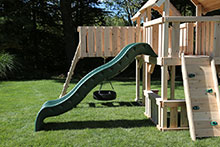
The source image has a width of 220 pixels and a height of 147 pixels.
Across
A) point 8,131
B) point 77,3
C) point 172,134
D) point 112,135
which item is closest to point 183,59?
point 172,134

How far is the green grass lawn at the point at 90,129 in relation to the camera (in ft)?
14.5

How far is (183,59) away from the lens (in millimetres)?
5008

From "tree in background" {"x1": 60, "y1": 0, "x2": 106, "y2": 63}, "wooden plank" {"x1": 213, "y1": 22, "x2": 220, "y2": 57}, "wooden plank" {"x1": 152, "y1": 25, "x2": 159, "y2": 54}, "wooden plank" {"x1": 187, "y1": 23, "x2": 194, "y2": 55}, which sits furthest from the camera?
"tree in background" {"x1": 60, "y1": 0, "x2": 106, "y2": 63}

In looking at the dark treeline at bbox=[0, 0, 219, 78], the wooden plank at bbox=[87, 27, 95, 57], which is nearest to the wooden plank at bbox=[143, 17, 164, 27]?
the wooden plank at bbox=[87, 27, 95, 57]

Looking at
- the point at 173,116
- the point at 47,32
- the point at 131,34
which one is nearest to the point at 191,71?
the point at 173,116

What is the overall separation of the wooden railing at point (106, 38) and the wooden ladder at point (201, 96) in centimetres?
216

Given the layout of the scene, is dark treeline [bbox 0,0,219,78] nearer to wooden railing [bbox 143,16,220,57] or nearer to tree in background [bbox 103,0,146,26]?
tree in background [bbox 103,0,146,26]

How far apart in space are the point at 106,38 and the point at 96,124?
8.23ft

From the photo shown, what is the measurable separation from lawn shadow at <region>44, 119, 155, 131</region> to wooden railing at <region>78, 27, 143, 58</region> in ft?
6.67

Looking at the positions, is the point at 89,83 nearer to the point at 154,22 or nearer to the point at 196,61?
the point at 154,22

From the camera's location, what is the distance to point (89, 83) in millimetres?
5375

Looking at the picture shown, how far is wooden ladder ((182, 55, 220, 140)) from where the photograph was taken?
15.1 feet

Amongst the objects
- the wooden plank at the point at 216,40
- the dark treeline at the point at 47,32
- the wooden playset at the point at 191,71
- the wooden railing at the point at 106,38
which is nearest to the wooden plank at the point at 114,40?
the wooden railing at the point at 106,38

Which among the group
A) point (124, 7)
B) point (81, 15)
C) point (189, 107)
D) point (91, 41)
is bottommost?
point (189, 107)
